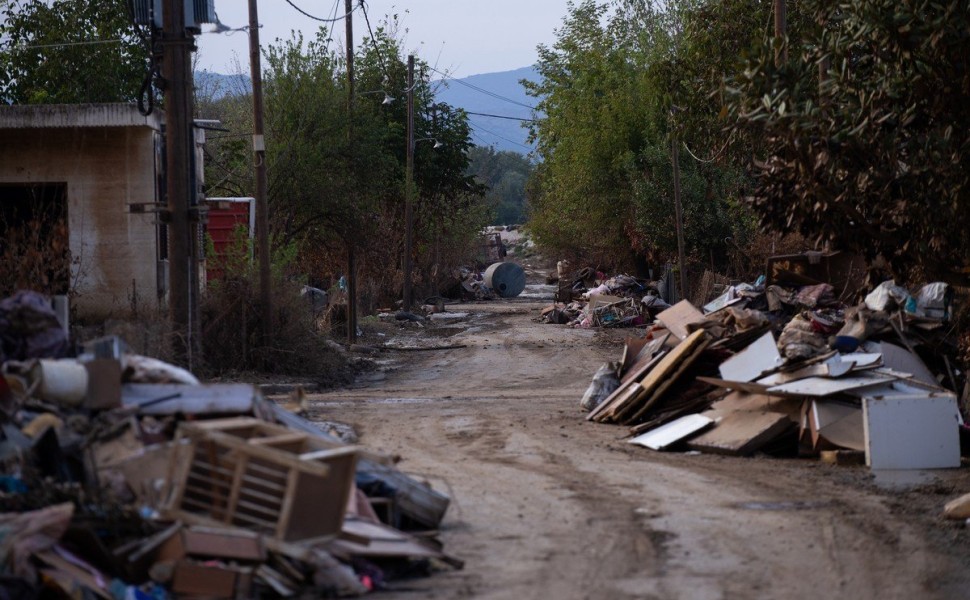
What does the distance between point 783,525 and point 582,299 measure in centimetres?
2948

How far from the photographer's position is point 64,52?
2981 cm

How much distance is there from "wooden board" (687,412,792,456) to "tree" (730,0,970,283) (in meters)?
2.35

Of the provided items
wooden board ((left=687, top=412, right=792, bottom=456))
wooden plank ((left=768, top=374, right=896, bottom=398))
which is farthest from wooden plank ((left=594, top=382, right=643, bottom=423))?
wooden plank ((left=768, top=374, right=896, bottom=398))

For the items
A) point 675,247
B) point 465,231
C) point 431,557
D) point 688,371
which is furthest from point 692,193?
point 431,557

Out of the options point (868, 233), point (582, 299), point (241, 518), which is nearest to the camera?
point (241, 518)

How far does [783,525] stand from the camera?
8219mm

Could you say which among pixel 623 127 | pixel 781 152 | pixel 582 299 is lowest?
pixel 582 299

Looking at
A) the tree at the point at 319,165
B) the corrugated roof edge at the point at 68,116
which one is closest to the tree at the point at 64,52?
the tree at the point at 319,165

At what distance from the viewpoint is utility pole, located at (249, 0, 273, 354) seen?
60.1 ft

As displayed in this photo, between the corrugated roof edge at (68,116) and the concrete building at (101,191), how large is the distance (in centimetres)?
37

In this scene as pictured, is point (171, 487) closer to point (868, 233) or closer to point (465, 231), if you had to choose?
point (868, 233)

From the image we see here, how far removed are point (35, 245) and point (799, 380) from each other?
10067 mm

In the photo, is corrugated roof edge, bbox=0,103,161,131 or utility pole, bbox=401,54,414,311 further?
utility pole, bbox=401,54,414,311

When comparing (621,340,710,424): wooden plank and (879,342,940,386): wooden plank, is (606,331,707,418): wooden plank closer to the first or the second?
(621,340,710,424): wooden plank
